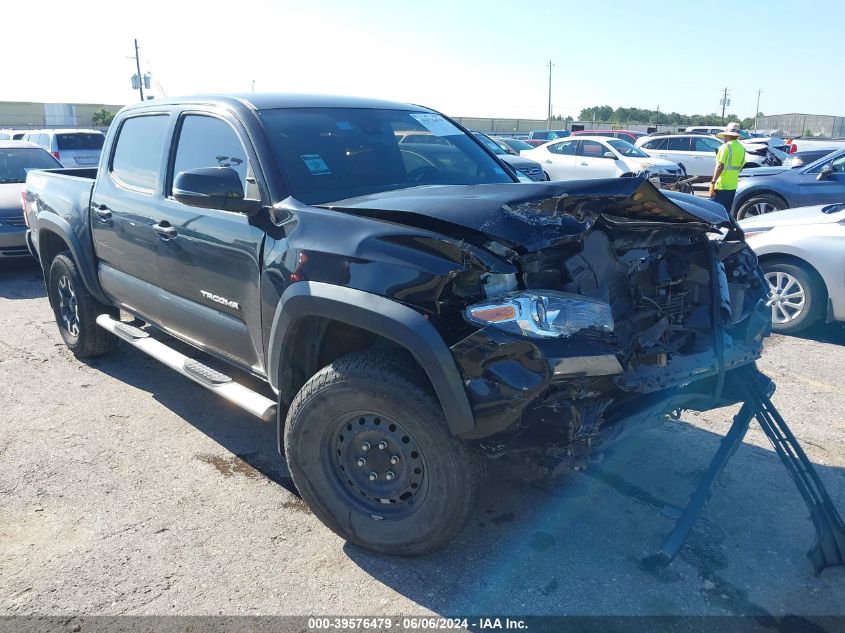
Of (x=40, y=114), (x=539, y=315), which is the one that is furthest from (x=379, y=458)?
(x=40, y=114)

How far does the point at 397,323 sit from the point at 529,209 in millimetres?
681

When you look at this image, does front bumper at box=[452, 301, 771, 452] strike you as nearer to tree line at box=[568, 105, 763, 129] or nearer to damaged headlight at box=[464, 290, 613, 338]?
damaged headlight at box=[464, 290, 613, 338]

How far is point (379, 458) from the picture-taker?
297 centimetres

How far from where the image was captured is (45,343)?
6.24m

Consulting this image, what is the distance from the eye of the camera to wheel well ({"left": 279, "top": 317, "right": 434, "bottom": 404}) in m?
3.16

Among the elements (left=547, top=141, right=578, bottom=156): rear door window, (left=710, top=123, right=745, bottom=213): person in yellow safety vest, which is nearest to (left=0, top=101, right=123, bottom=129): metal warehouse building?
(left=547, top=141, right=578, bottom=156): rear door window

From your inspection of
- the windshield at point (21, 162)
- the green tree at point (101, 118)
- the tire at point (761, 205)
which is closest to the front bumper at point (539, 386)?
the tire at point (761, 205)

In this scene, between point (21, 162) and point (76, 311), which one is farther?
point (21, 162)

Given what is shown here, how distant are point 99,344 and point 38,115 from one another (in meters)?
48.7

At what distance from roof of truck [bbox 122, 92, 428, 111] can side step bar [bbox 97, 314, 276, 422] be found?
1466 mm

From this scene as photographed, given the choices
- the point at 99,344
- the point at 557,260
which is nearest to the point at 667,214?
the point at 557,260

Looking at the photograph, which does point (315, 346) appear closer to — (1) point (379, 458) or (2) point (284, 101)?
(1) point (379, 458)

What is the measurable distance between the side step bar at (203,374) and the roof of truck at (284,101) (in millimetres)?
1466

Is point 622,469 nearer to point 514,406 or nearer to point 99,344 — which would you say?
point 514,406
